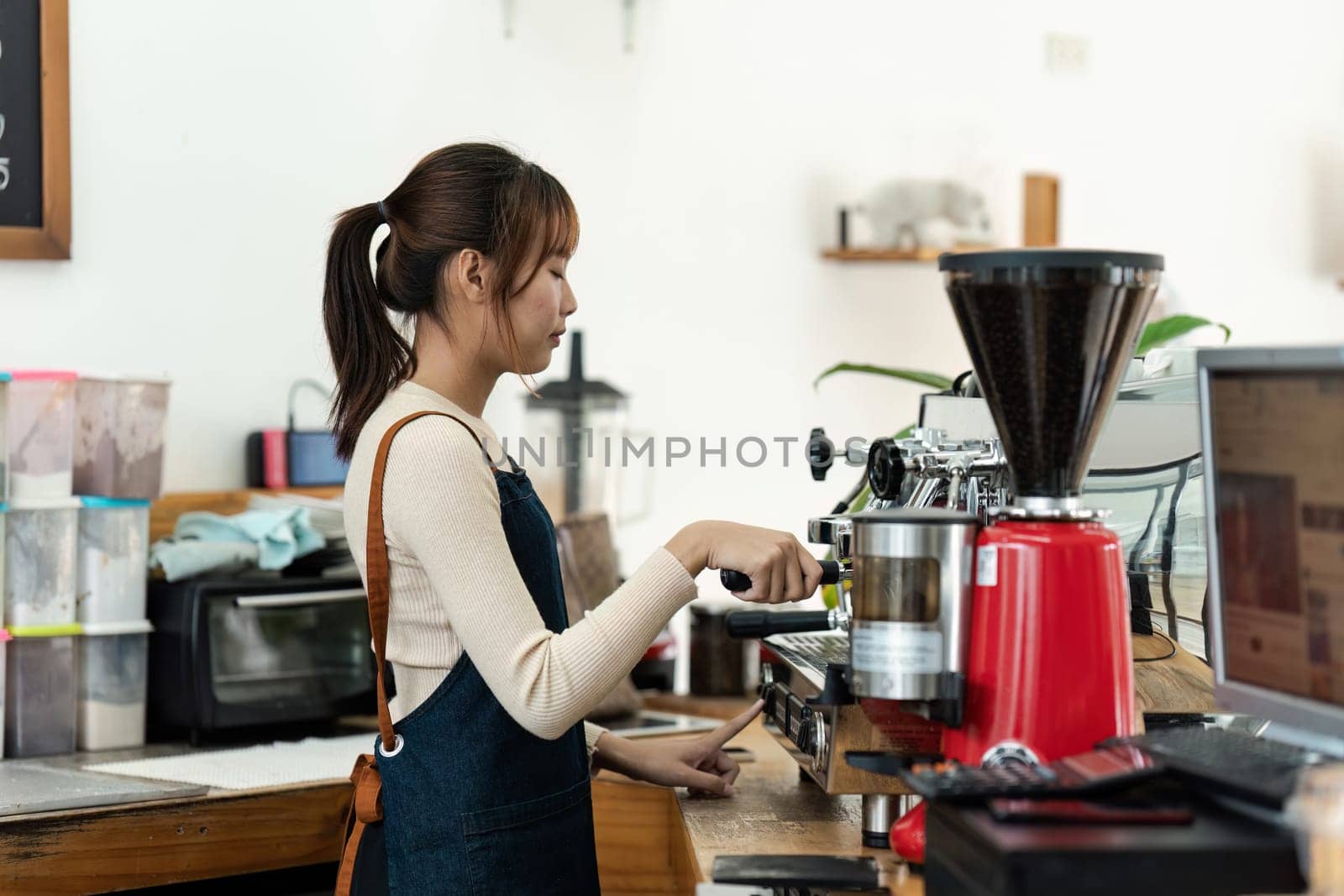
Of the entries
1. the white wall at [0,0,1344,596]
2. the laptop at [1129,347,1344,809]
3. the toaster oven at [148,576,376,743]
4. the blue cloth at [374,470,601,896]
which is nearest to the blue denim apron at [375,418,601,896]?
the blue cloth at [374,470,601,896]

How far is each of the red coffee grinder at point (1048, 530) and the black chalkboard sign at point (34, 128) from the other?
1681 millimetres

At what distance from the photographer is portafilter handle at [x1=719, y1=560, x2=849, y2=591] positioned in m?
1.30

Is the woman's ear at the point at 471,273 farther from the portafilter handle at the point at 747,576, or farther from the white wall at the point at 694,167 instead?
the white wall at the point at 694,167

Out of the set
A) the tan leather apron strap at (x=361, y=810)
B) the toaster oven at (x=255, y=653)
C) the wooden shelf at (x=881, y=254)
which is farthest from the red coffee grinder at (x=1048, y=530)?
the wooden shelf at (x=881, y=254)

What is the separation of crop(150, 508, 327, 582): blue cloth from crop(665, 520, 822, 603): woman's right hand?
3.61 ft

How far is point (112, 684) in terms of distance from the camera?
2.14 meters

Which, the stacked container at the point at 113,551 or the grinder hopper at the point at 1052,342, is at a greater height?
the grinder hopper at the point at 1052,342

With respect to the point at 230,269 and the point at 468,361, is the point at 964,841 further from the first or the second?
the point at 230,269

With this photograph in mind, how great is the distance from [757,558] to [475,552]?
250mm

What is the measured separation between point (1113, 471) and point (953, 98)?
191cm

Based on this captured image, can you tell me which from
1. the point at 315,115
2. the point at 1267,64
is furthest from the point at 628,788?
the point at 1267,64

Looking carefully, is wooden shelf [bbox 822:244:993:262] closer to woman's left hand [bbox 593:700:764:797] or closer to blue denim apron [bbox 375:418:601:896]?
woman's left hand [bbox 593:700:764:797]

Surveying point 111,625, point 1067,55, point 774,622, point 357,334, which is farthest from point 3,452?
point 1067,55

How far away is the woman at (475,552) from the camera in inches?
50.3
